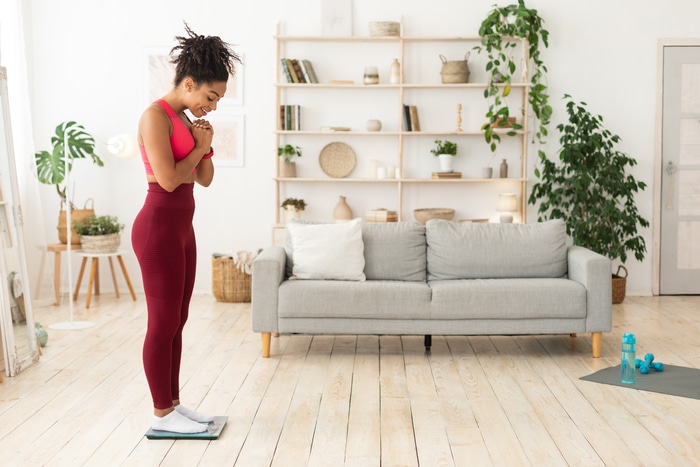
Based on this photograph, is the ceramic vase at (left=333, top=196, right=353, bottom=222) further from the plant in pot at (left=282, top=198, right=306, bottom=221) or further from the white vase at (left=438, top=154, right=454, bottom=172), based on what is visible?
the white vase at (left=438, top=154, right=454, bottom=172)

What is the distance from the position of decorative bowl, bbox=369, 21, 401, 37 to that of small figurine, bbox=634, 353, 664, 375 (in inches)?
135

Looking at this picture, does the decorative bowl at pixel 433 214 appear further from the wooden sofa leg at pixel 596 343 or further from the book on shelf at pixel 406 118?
the wooden sofa leg at pixel 596 343

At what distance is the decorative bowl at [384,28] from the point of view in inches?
257

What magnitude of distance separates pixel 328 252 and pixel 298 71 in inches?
91.8

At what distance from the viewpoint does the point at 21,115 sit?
20.7ft

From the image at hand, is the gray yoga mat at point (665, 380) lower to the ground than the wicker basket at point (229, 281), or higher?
lower

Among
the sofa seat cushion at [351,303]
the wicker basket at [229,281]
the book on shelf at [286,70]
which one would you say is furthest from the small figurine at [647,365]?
the book on shelf at [286,70]

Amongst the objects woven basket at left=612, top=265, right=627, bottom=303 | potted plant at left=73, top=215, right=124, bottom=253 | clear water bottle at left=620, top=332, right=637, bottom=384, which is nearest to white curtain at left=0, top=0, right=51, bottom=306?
potted plant at left=73, top=215, right=124, bottom=253

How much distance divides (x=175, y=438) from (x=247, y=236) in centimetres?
376

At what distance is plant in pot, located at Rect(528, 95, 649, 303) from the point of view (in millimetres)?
6355

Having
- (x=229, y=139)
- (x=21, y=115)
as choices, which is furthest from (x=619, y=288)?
(x=21, y=115)

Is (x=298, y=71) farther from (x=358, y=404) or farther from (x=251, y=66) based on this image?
(x=358, y=404)

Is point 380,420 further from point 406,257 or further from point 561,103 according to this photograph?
point 561,103

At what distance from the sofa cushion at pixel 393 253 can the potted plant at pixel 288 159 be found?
1.78 meters
